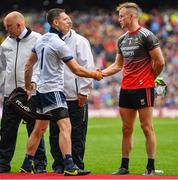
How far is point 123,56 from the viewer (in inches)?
454

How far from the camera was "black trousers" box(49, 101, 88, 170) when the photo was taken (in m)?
11.6

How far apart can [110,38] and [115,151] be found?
2185 centimetres

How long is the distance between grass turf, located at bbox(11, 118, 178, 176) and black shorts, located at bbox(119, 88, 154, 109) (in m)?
1.12

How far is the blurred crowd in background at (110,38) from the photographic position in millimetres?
33219

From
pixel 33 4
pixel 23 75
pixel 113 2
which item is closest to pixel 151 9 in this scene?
pixel 113 2

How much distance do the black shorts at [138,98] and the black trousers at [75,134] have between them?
0.66m

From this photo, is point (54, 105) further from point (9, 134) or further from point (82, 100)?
point (9, 134)

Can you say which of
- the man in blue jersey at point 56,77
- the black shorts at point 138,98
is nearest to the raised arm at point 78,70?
the man in blue jersey at point 56,77

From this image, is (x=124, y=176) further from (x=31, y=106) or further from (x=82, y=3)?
(x=82, y=3)

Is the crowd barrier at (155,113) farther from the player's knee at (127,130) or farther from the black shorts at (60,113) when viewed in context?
the black shorts at (60,113)

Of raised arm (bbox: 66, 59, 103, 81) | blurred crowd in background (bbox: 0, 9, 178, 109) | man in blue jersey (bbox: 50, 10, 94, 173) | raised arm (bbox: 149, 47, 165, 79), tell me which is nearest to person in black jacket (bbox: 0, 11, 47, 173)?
man in blue jersey (bbox: 50, 10, 94, 173)

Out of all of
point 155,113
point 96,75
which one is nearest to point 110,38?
point 155,113

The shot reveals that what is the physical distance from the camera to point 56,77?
11039mm

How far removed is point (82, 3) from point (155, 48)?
31.4 metres
